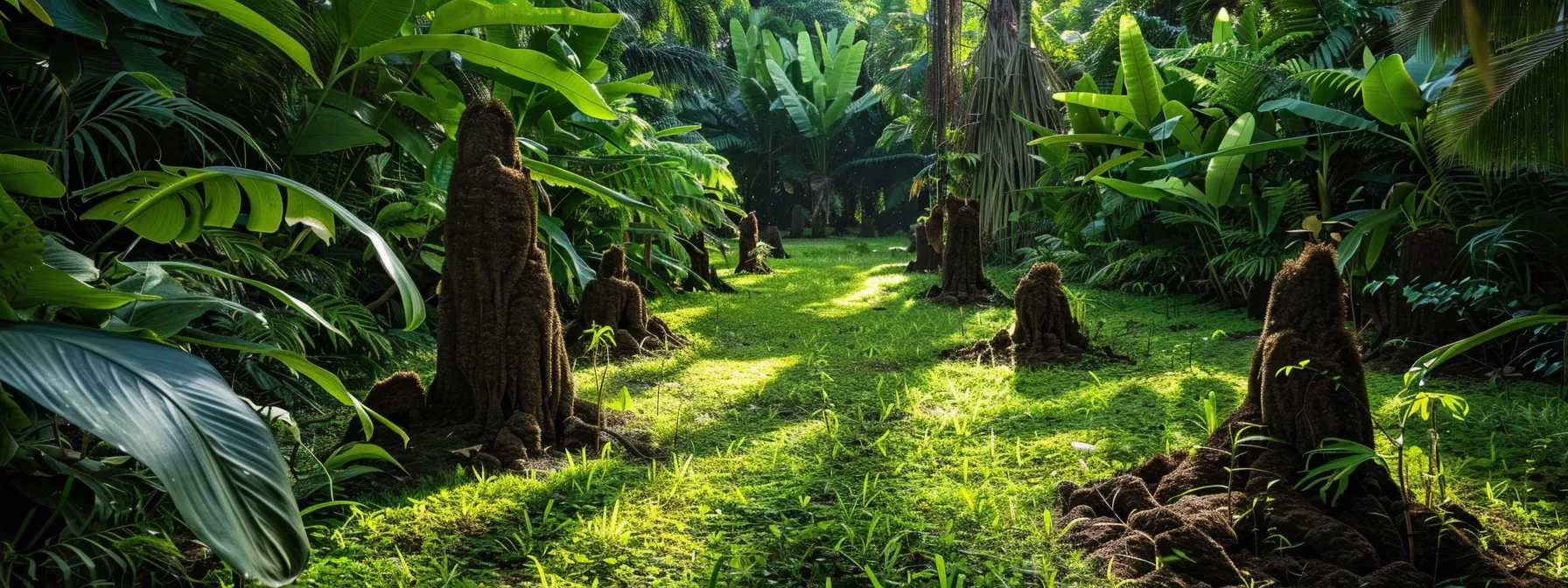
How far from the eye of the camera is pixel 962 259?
7898 mm

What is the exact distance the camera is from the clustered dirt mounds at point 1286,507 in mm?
2070

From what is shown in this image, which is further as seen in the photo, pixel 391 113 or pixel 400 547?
pixel 391 113

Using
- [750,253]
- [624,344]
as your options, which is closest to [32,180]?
[624,344]

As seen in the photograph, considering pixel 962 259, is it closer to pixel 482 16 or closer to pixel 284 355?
pixel 482 16

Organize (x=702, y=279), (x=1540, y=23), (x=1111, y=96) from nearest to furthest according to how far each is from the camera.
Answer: (x=1540, y=23) < (x=1111, y=96) < (x=702, y=279)

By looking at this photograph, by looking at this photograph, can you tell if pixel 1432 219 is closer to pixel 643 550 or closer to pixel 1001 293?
pixel 1001 293

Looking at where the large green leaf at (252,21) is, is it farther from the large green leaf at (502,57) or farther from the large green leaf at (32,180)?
the large green leaf at (32,180)

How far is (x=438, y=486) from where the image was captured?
2781mm

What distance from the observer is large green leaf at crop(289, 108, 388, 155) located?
11.9ft

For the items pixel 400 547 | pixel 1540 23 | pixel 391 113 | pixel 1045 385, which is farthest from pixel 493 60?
pixel 1540 23

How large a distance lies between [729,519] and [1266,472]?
147 centimetres

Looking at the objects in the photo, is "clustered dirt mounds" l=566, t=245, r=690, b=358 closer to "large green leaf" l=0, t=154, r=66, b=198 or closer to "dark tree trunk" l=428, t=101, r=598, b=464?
"dark tree trunk" l=428, t=101, r=598, b=464

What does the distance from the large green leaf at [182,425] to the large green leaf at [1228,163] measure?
232 inches

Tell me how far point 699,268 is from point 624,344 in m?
4.23
